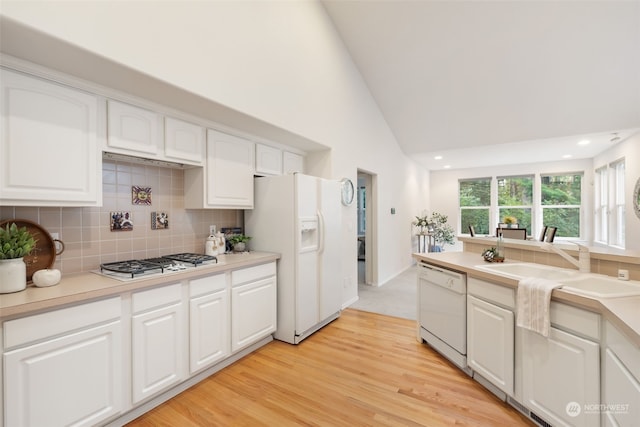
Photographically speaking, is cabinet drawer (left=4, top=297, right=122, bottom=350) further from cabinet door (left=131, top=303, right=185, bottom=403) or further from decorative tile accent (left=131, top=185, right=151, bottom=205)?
decorative tile accent (left=131, top=185, right=151, bottom=205)

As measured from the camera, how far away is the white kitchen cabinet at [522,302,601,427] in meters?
1.39

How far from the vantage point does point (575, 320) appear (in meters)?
1.46

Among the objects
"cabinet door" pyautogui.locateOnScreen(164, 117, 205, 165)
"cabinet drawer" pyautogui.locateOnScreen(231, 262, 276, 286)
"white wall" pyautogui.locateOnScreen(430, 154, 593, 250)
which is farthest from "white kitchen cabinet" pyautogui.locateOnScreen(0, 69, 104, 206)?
"white wall" pyautogui.locateOnScreen(430, 154, 593, 250)

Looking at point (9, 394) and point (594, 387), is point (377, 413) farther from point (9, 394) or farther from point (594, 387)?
point (9, 394)

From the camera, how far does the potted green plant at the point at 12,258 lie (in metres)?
1.47

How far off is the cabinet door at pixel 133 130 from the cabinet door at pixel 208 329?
3.83 ft

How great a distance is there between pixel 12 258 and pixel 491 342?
291cm

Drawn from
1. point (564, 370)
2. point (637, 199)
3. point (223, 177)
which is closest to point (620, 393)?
point (564, 370)

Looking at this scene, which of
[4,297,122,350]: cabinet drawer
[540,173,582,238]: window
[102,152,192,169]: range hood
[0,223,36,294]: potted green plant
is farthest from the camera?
[540,173,582,238]: window

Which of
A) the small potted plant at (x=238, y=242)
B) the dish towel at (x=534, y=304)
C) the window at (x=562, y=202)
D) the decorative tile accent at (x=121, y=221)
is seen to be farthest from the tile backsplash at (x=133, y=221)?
the window at (x=562, y=202)

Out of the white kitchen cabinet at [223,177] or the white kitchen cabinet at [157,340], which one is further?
the white kitchen cabinet at [223,177]

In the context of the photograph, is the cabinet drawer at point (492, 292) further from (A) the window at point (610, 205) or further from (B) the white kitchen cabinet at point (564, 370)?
(A) the window at point (610, 205)

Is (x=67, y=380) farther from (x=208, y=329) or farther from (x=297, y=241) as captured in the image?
(x=297, y=241)

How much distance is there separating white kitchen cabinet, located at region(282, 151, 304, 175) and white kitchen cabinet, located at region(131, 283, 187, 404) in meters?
1.88
